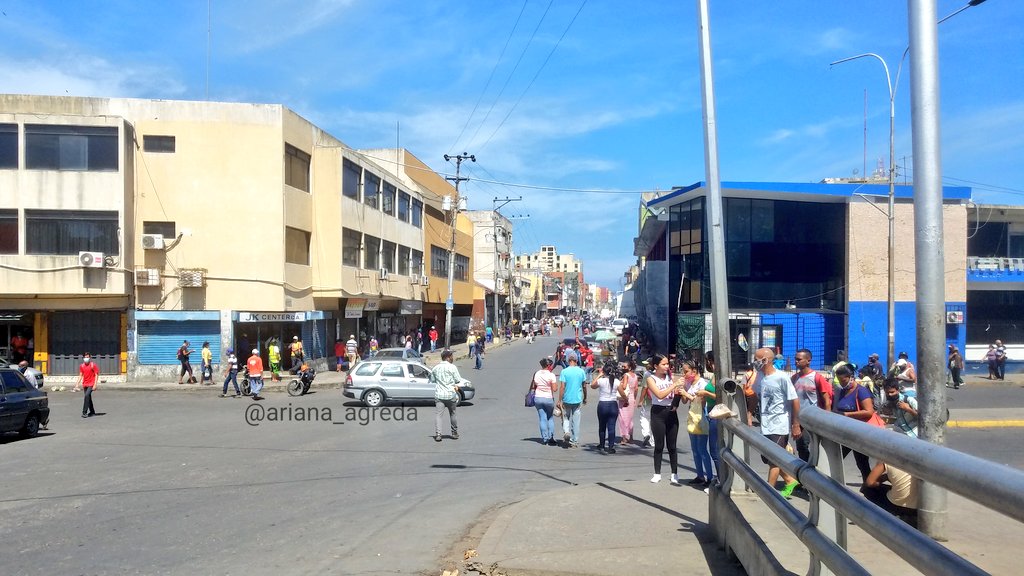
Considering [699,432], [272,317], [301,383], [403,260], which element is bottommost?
[301,383]

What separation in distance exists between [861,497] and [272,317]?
29.1m

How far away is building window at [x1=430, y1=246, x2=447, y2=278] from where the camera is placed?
5209 centimetres

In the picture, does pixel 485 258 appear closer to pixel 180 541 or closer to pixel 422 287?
pixel 422 287

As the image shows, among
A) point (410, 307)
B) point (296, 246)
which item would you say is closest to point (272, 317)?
point (296, 246)

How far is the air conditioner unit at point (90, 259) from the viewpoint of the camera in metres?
26.2

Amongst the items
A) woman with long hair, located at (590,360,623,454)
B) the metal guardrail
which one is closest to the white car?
woman with long hair, located at (590,360,623,454)

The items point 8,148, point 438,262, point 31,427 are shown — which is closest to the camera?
point 31,427

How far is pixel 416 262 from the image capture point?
47.6m

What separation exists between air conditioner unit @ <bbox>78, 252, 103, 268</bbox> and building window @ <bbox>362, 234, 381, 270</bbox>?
12.8 m

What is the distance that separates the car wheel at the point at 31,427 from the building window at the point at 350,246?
1866cm

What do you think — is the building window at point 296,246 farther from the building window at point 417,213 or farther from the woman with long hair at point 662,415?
the woman with long hair at point 662,415

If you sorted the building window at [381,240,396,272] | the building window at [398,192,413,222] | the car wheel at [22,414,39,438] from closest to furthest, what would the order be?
the car wheel at [22,414,39,438] → the building window at [381,240,396,272] → the building window at [398,192,413,222]

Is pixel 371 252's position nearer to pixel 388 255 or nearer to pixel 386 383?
pixel 388 255

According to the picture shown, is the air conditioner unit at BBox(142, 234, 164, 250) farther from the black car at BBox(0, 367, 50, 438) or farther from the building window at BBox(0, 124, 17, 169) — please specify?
the black car at BBox(0, 367, 50, 438)
